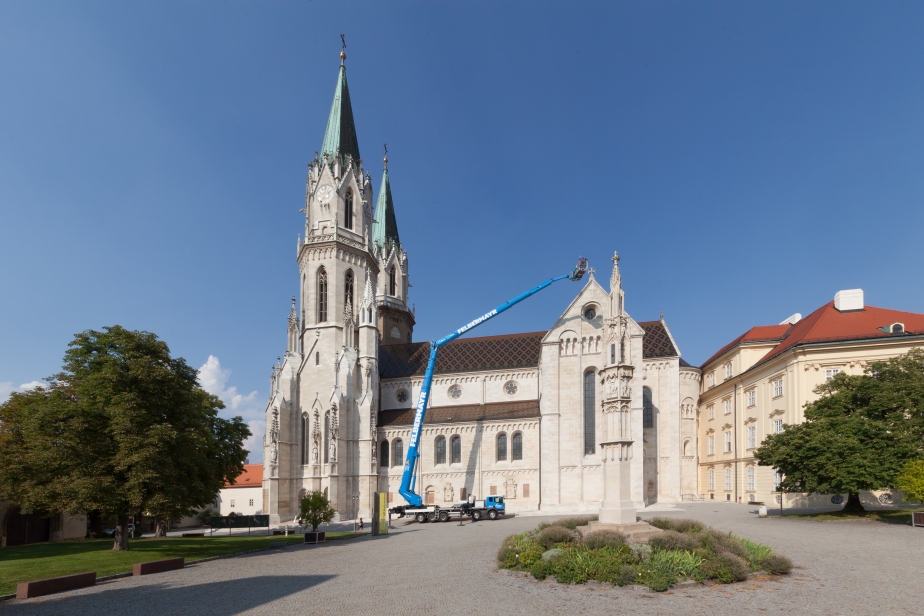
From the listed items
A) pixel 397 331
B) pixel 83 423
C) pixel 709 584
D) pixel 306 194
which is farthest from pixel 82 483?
pixel 397 331

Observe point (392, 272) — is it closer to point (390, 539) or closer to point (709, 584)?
point (390, 539)

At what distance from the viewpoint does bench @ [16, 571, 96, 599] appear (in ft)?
49.7

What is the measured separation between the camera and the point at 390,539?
29.5 m

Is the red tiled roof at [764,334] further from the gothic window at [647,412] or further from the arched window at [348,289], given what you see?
the arched window at [348,289]

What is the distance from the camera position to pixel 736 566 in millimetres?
14492

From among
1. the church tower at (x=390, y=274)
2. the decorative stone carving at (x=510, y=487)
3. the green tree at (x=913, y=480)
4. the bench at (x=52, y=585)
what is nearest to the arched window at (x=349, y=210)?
the church tower at (x=390, y=274)

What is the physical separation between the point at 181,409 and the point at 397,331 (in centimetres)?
4519

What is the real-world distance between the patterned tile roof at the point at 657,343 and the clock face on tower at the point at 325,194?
30.9 metres

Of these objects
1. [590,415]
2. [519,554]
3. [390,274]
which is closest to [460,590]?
[519,554]

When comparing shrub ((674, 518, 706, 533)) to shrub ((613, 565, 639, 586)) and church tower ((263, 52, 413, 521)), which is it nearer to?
shrub ((613, 565, 639, 586))

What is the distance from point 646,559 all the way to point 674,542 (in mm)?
1158

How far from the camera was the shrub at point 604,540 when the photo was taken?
654 inches

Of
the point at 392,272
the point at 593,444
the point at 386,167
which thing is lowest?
the point at 593,444

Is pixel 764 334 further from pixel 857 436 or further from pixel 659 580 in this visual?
pixel 659 580
